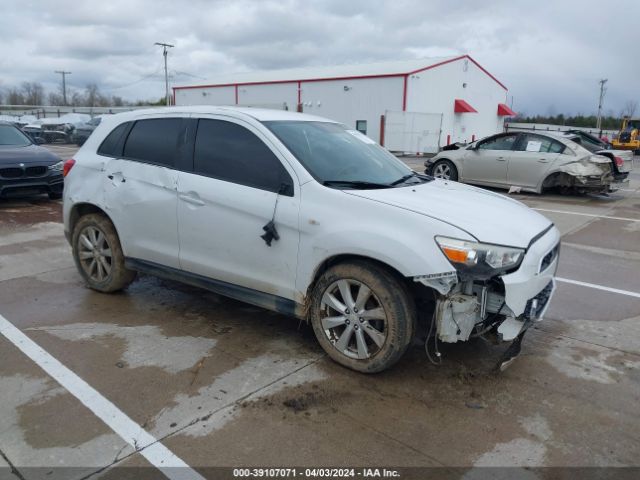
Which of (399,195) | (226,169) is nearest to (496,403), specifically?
(399,195)

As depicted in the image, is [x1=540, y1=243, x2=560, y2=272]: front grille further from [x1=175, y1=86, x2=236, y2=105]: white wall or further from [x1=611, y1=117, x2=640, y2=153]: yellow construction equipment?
[x1=175, y1=86, x2=236, y2=105]: white wall

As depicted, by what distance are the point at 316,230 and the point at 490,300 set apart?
1.25 metres

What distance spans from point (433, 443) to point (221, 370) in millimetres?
1587

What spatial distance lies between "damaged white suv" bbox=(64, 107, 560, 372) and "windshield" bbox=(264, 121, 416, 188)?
0.05 feet

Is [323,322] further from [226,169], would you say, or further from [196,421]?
[226,169]

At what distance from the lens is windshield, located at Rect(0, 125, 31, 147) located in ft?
35.6

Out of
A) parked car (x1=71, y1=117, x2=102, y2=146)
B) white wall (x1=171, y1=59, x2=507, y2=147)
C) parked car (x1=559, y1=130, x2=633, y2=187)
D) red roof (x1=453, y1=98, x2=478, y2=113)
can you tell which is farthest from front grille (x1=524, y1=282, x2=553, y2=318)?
red roof (x1=453, y1=98, x2=478, y2=113)

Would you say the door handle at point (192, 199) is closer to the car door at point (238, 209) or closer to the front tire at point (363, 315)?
the car door at point (238, 209)

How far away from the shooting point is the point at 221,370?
12.5ft

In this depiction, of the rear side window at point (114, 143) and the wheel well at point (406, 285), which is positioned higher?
the rear side window at point (114, 143)

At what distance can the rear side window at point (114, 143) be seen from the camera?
5055mm

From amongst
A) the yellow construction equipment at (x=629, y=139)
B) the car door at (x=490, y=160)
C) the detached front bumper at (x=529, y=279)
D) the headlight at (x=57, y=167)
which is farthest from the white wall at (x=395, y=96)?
the detached front bumper at (x=529, y=279)

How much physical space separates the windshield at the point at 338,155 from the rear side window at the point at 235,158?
179 millimetres

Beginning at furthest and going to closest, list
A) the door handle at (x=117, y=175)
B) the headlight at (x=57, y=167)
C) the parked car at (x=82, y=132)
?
1. the parked car at (x=82, y=132)
2. the headlight at (x=57, y=167)
3. the door handle at (x=117, y=175)
